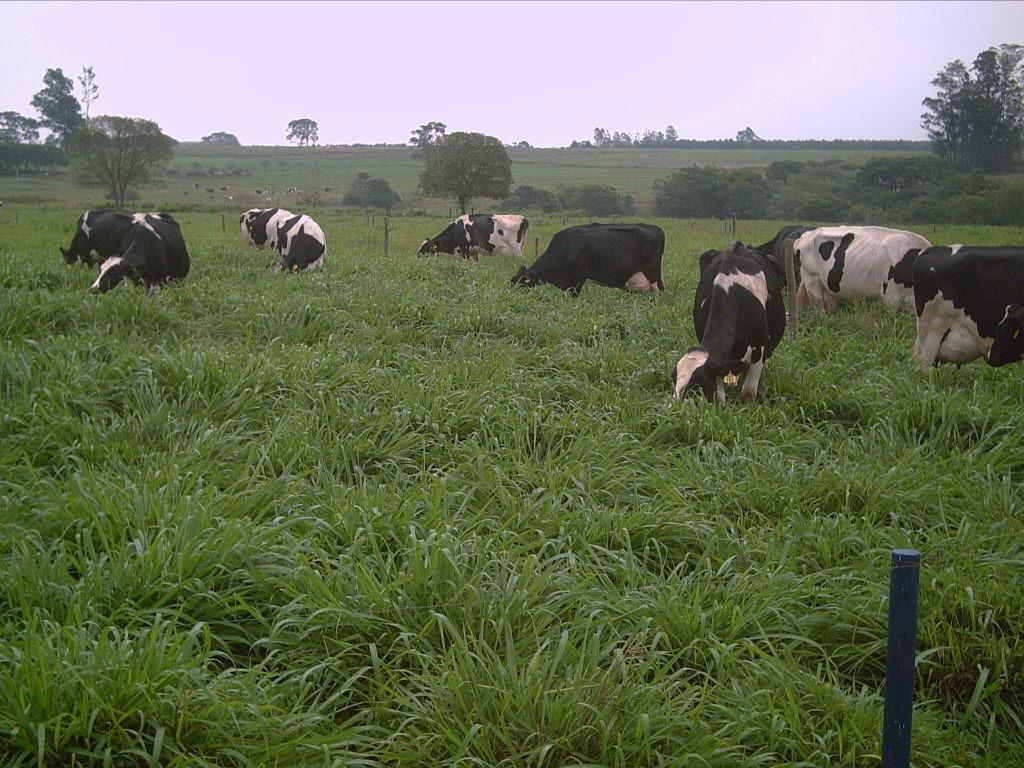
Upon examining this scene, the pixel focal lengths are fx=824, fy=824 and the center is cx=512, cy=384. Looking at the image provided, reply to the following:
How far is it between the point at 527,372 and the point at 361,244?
48.6 feet

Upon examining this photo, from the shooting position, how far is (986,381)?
263 inches

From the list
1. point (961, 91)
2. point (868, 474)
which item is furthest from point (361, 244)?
point (961, 91)

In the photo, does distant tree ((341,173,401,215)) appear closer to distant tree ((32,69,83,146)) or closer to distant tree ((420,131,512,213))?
distant tree ((420,131,512,213))

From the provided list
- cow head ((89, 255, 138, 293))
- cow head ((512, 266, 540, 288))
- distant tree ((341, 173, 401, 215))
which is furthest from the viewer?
distant tree ((341, 173, 401, 215))

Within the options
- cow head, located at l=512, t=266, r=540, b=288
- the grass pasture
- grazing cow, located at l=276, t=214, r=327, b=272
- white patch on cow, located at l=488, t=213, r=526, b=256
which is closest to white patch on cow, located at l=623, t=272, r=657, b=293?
cow head, located at l=512, t=266, r=540, b=288

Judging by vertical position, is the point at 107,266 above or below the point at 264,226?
below

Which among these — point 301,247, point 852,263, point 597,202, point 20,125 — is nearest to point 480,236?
point 301,247

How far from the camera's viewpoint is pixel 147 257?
10.8 meters

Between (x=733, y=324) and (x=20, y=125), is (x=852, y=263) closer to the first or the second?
(x=733, y=324)

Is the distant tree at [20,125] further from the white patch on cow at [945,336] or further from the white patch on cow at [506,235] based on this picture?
the white patch on cow at [945,336]

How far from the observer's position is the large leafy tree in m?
25.1

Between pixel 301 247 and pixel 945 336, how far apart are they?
10497mm

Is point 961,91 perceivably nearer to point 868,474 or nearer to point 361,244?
point 361,244

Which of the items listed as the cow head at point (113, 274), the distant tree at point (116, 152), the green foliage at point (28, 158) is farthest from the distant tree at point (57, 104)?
the cow head at point (113, 274)
